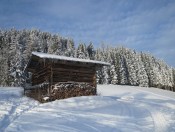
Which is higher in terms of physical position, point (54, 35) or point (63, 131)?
point (54, 35)

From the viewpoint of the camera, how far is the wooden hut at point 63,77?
80.2 ft

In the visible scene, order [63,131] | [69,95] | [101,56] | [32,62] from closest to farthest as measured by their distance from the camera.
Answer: [63,131] < [69,95] < [32,62] < [101,56]

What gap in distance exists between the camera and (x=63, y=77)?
86.5 feet

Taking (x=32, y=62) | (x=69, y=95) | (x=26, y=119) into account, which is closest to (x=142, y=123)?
(x=26, y=119)

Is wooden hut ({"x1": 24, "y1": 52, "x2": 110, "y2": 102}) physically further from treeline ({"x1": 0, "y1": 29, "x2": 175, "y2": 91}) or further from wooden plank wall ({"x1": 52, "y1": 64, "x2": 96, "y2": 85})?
treeline ({"x1": 0, "y1": 29, "x2": 175, "y2": 91})

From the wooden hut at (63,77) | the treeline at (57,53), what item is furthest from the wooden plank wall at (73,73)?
the treeline at (57,53)

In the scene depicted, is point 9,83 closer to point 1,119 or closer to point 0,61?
point 0,61

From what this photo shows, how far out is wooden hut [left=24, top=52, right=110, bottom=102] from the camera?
962 inches

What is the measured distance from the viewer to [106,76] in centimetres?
8119

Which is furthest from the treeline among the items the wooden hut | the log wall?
the log wall

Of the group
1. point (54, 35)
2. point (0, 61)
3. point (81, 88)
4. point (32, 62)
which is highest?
point (54, 35)

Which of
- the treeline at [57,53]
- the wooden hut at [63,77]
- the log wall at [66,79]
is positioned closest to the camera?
the wooden hut at [63,77]

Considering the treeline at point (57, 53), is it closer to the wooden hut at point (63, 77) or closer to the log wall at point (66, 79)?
the wooden hut at point (63, 77)

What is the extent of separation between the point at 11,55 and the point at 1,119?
204 ft
